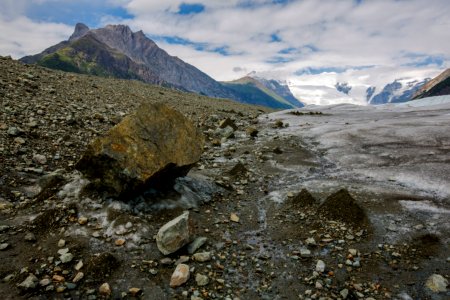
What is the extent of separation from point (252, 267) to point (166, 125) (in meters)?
6.57

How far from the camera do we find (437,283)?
8430mm

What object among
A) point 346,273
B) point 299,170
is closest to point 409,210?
point 346,273

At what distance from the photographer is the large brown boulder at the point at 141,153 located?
11.4 meters

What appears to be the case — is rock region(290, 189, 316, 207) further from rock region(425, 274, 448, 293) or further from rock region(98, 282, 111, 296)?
rock region(98, 282, 111, 296)

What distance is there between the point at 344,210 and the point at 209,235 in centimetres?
529

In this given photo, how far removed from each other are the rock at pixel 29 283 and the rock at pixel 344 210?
9.77 meters

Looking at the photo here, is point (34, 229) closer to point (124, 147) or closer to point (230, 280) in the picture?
point (124, 147)

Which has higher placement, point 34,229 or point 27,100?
point 27,100

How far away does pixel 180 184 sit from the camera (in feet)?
45.1

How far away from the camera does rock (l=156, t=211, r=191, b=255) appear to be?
32.3 feet

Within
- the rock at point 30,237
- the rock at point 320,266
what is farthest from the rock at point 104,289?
the rock at point 320,266

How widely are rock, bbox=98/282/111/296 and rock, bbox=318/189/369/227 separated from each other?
323 inches

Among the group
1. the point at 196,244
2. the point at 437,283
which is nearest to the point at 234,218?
the point at 196,244

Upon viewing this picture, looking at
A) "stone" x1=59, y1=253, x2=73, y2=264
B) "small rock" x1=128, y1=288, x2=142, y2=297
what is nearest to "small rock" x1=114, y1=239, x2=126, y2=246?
"stone" x1=59, y1=253, x2=73, y2=264
